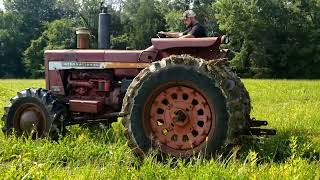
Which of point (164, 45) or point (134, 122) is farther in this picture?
point (164, 45)

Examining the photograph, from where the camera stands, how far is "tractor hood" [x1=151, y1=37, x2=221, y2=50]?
598 centimetres

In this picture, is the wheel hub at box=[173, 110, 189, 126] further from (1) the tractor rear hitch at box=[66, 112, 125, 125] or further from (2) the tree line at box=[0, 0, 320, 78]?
(2) the tree line at box=[0, 0, 320, 78]

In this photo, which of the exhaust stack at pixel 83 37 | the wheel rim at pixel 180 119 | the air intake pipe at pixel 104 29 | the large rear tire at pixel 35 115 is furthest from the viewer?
the exhaust stack at pixel 83 37

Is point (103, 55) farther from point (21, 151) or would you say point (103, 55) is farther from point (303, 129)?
point (303, 129)

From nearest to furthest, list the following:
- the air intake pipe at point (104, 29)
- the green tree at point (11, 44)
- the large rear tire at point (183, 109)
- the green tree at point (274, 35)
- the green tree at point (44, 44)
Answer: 1. the large rear tire at point (183, 109)
2. the air intake pipe at point (104, 29)
3. the green tree at point (274, 35)
4. the green tree at point (44, 44)
5. the green tree at point (11, 44)

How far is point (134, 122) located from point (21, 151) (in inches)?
57.4

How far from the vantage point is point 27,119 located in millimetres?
6984

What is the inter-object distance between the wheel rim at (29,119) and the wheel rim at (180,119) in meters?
2.00

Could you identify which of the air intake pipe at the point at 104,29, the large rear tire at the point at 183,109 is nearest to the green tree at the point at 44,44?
the air intake pipe at the point at 104,29

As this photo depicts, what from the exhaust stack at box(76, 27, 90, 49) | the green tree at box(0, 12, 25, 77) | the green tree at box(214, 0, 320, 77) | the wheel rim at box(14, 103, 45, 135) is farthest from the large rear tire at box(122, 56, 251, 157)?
the green tree at box(0, 12, 25, 77)

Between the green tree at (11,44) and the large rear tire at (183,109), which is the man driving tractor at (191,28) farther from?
the green tree at (11,44)

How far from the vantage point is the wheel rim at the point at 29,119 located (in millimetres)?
6949

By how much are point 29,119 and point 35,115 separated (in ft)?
0.34

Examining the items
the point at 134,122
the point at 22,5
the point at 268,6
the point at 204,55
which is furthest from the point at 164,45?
the point at 22,5
